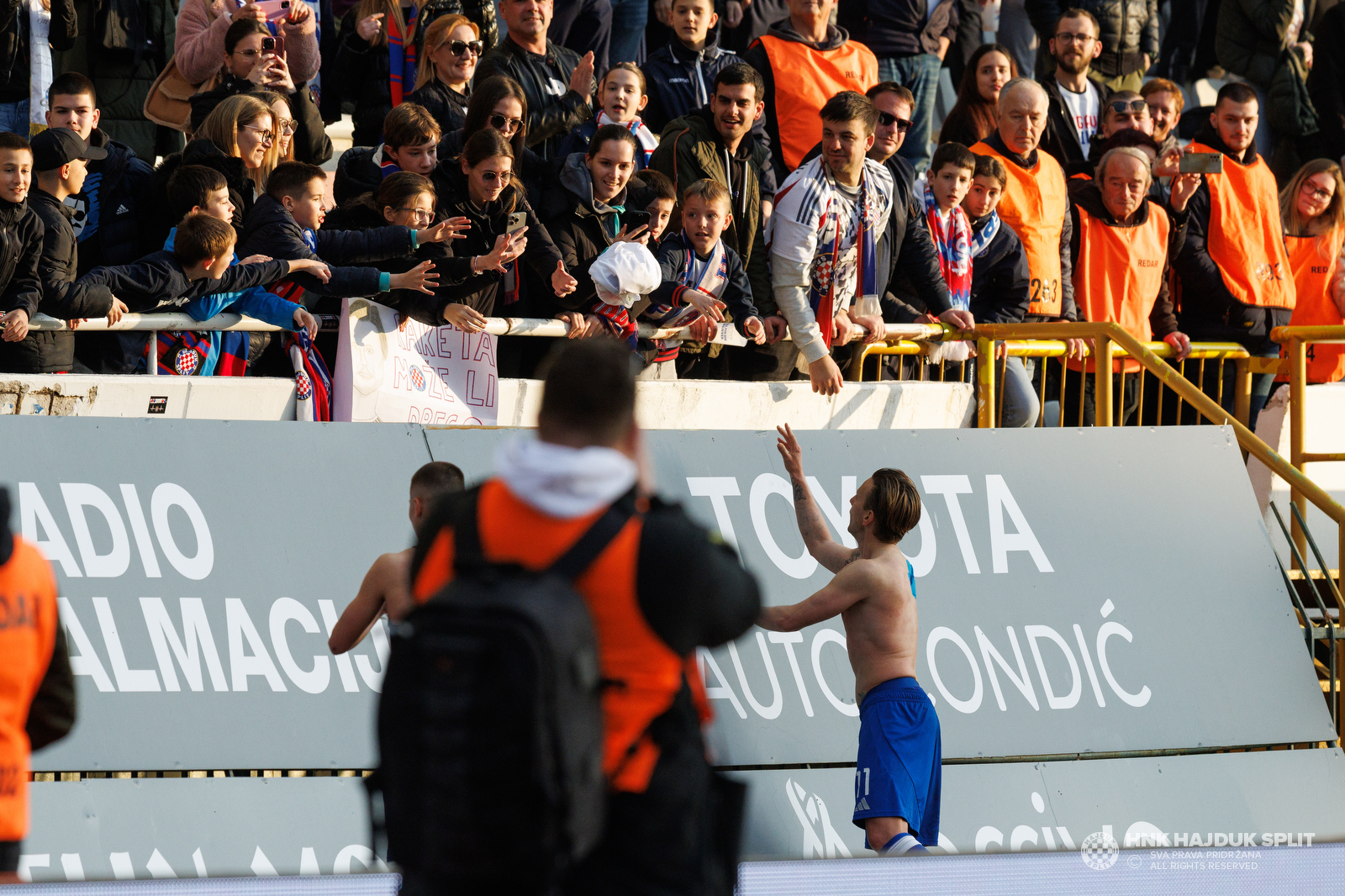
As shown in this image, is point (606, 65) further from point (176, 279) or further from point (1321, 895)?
point (1321, 895)

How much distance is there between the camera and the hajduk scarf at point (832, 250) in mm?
8438

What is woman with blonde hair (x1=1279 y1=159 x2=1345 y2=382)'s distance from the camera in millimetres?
11133

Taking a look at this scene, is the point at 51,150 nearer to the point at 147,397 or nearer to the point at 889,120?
the point at 147,397

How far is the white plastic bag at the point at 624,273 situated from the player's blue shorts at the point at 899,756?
287cm

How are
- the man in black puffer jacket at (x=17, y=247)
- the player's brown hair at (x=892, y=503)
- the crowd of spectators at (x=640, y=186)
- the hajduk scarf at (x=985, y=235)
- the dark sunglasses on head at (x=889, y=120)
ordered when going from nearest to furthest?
the player's brown hair at (x=892, y=503), the man in black puffer jacket at (x=17, y=247), the crowd of spectators at (x=640, y=186), the dark sunglasses on head at (x=889, y=120), the hajduk scarf at (x=985, y=235)

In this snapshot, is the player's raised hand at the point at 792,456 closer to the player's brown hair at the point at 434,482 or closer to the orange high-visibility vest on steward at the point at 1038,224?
the player's brown hair at the point at 434,482

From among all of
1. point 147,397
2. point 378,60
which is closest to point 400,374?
point 147,397

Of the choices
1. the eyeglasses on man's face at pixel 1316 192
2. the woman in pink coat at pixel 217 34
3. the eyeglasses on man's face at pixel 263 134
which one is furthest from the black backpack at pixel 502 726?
the eyeglasses on man's face at pixel 1316 192

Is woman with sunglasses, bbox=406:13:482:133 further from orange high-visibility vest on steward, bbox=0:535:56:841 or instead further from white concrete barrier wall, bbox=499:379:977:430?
orange high-visibility vest on steward, bbox=0:535:56:841

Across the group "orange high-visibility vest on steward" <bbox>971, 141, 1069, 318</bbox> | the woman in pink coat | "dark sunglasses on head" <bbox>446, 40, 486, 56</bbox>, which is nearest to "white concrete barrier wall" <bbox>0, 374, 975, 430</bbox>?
"orange high-visibility vest on steward" <bbox>971, 141, 1069, 318</bbox>

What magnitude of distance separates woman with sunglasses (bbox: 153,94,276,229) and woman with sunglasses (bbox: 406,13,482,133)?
44.8 inches

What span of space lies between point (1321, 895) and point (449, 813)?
346 centimetres

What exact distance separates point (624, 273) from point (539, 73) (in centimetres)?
214

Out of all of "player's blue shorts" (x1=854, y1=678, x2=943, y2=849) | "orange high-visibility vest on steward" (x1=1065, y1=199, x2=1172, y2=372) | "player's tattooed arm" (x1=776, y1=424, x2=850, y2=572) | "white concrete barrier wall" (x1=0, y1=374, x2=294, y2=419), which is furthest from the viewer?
"orange high-visibility vest on steward" (x1=1065, y1=199, x2=1172, y2=372)
